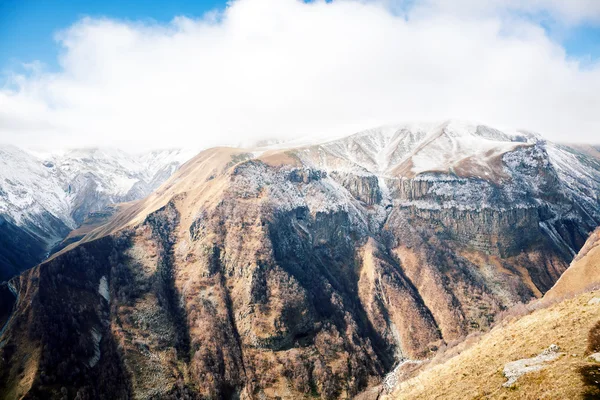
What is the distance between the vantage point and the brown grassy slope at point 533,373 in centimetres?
4274

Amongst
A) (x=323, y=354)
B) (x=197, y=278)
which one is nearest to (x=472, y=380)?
(x=323, y=354)

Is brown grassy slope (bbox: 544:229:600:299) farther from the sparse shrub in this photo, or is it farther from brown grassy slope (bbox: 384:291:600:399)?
the sparse shrub

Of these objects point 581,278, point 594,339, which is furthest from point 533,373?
point 581,278

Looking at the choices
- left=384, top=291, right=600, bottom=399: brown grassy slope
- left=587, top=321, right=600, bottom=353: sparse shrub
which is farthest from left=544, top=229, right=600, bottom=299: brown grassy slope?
left=587, top=321, right=600, bottom=353: sparse shrub

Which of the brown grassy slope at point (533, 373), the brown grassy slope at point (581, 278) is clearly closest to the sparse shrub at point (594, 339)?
the brown grassy slope at point (533, 373)

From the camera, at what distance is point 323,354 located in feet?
541

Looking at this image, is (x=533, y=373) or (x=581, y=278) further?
(x=581, y=278)

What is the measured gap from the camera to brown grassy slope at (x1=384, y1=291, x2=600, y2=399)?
1683 inches

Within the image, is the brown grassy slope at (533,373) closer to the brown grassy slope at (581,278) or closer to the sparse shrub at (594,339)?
the sparse shrub at (594,339)

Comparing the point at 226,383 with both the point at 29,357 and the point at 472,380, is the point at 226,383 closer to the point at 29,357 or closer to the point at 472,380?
the point at 29,357

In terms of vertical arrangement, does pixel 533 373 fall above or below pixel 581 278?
below

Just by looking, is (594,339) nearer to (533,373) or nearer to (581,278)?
(533,373)

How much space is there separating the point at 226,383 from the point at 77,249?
10832 cm

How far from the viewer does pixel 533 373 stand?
48.3 metres
